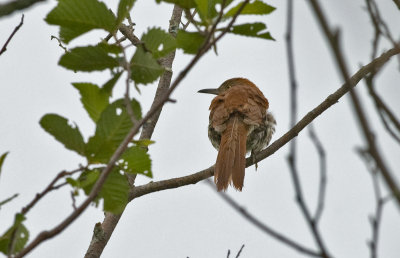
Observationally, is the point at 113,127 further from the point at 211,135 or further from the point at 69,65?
the point at 211,135

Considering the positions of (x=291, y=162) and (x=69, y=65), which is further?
(x=69, y=65)

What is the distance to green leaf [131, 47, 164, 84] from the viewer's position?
2.36 m

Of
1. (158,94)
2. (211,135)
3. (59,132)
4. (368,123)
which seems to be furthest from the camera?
(211,135)

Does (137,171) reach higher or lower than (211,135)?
lower

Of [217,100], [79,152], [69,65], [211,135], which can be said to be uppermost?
[217,100]

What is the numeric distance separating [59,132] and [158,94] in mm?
2916

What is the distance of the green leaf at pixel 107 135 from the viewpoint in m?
2.27

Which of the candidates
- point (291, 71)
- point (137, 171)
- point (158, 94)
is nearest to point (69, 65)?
point (137, 171)

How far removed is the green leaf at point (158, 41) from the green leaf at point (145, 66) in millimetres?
84

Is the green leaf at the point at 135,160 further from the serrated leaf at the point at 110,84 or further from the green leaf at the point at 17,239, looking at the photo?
the green leaf at the point at 17,239

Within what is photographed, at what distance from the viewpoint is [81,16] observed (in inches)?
92.3

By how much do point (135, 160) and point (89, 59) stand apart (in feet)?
1.29

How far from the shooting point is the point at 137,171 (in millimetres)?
2488

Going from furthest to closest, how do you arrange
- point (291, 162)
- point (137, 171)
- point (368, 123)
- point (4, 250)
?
point (137, 171)
point (4, 250)
point (291, 162)
point (368, 123)
